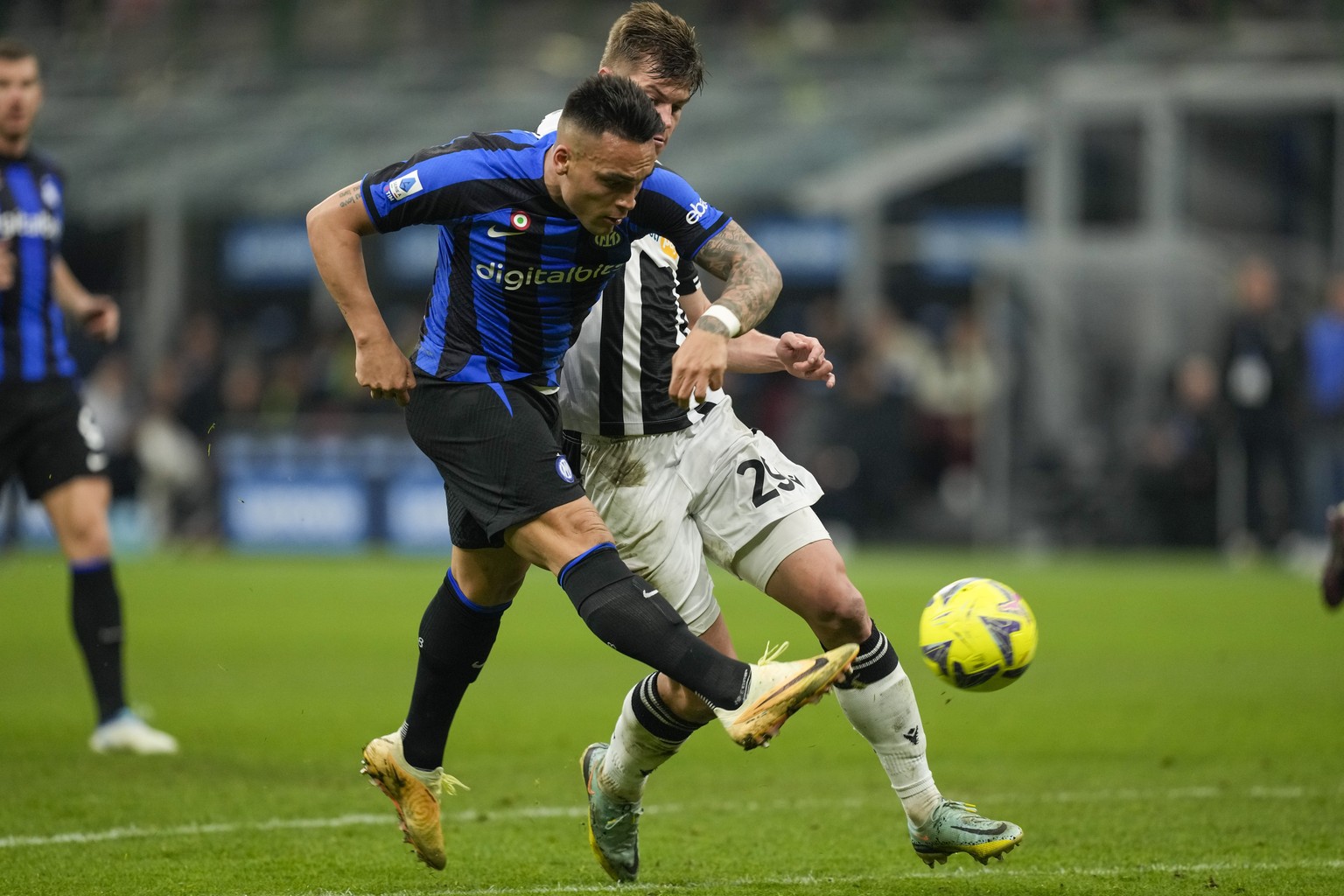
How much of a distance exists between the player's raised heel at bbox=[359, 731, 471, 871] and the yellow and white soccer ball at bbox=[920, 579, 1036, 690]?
1454 mm

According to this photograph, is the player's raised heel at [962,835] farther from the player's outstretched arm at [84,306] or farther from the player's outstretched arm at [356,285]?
the player's outstretched arm at [84,306]

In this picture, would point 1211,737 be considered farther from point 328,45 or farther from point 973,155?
point 328,45

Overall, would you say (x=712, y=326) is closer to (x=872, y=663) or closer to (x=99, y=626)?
(x=872, y=663)

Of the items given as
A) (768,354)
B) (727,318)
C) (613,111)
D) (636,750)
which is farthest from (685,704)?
(613,111)

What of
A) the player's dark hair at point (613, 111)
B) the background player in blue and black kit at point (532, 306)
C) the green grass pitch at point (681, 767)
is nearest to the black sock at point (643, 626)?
the background player in blue and black kit at point (532, 306)

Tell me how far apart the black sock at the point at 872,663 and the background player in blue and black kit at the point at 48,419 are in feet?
12.0

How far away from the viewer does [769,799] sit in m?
7.08

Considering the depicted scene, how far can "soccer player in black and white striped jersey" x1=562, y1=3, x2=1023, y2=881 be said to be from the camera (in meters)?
5.48

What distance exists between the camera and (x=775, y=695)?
15.4ft

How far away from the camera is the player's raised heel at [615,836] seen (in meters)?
5.64

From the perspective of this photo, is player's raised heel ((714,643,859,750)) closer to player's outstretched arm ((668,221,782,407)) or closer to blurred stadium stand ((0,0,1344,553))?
player's outstretched arm ((668,221,782,407))

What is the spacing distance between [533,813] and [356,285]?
2302 millimetres

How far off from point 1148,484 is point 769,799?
13.0 meters

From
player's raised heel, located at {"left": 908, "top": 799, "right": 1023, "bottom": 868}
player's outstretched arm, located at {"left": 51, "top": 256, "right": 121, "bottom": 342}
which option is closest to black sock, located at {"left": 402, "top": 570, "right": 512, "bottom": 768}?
player's raised heel, located at {"left": 908, "top": 799, "right": 1023, "bottom": 868}
